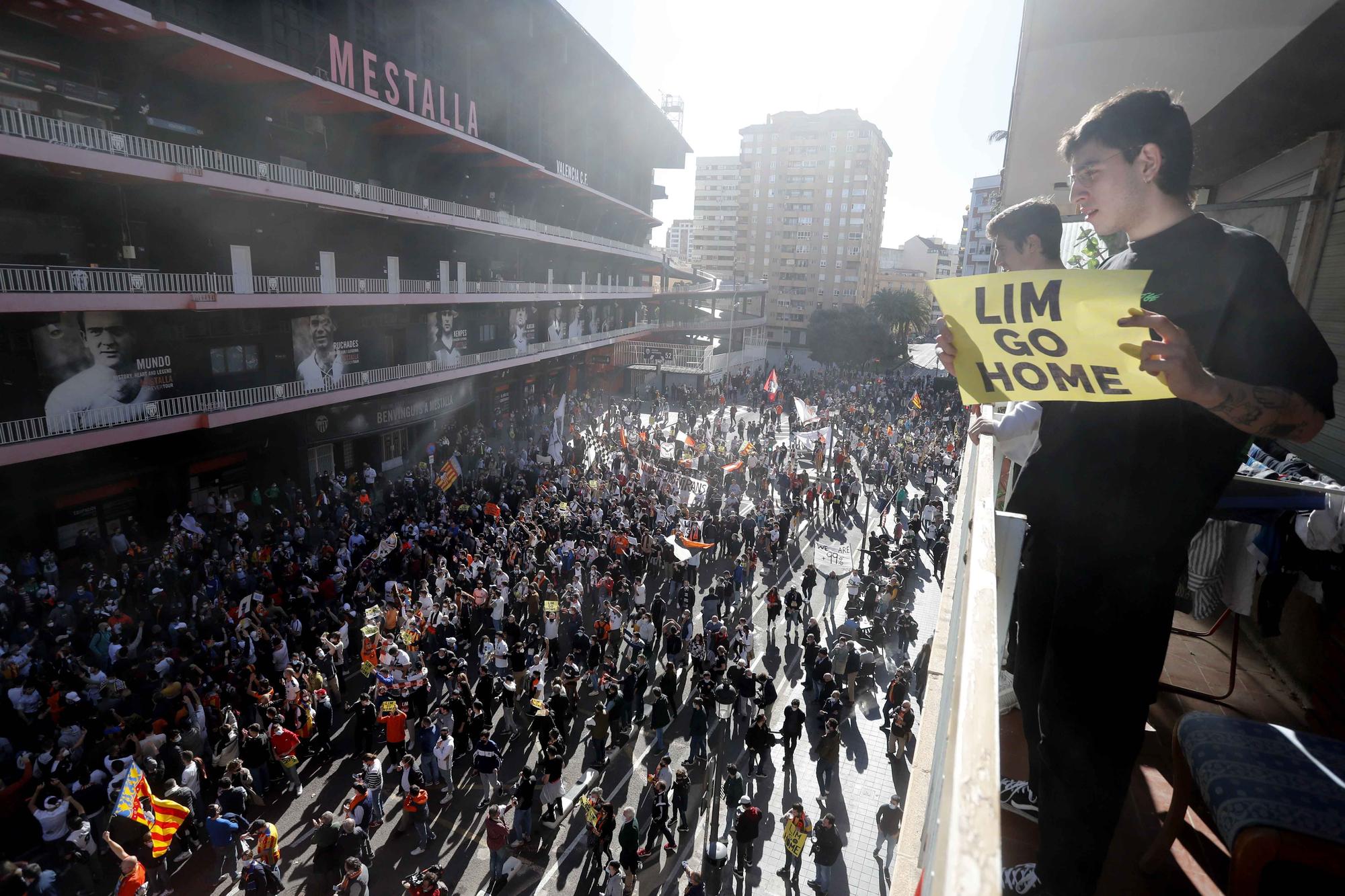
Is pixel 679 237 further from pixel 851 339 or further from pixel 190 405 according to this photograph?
pixel 190 405

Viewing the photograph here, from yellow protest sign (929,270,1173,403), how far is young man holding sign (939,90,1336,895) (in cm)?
6

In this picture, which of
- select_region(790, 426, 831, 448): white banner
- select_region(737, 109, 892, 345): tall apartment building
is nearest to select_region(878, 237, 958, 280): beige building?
select_region(737, 109, 892, 345): tall apartment building

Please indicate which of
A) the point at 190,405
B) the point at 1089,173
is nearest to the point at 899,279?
the point at 190,405

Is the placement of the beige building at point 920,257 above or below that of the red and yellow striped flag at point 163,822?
above

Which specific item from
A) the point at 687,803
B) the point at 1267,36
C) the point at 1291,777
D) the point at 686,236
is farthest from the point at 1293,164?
the point at 686,236

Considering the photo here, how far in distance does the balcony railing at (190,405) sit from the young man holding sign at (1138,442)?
1918 centimetres

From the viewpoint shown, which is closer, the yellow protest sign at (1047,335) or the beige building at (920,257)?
the yellow protest sign at (1047,335)

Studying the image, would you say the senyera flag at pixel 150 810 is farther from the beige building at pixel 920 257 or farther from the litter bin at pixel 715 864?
the beige building at pixel 920 257

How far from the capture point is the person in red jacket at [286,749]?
10.8 metres

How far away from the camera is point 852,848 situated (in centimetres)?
1070

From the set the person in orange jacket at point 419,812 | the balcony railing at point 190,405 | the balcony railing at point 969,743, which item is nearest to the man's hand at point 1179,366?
the balcony railing at point 969,743

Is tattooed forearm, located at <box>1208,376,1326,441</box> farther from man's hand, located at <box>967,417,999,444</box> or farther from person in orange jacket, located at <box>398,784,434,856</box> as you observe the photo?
person in orange jacket, located at <box>398,784,434,856</box>

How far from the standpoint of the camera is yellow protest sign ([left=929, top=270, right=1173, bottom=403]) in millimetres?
1995

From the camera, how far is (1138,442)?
85.4 inches
